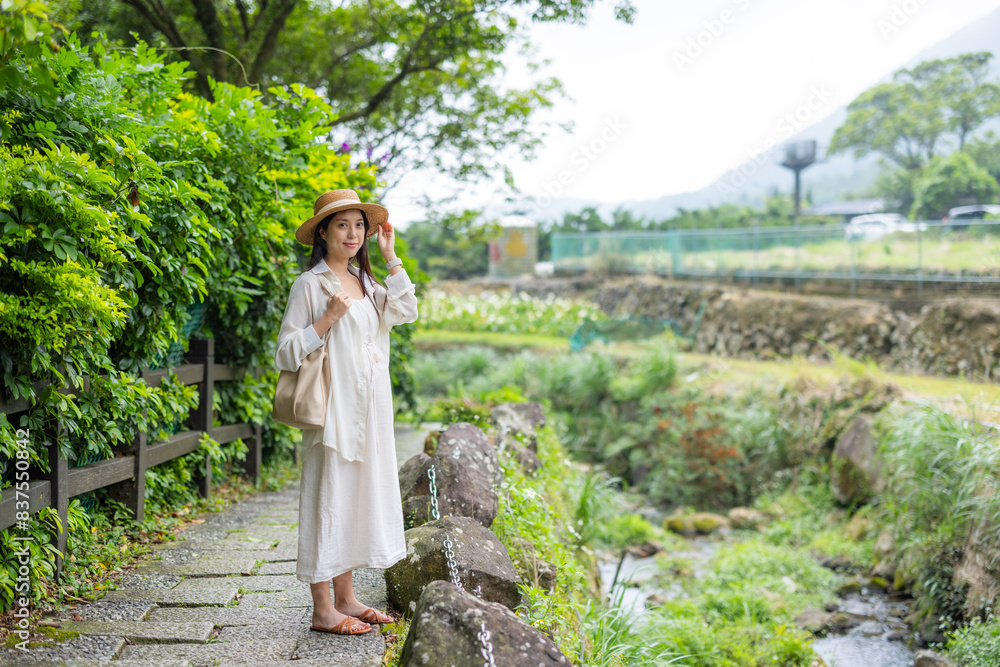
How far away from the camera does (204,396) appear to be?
4750 millimetres

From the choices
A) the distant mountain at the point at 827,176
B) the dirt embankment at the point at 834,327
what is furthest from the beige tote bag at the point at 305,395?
the distant mountain at the point at 827,176

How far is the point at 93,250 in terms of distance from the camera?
117 inches

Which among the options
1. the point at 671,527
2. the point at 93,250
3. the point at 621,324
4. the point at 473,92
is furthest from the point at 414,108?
the point at 93,250

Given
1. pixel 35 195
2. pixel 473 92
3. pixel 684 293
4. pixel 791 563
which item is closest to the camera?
pixel 35 195

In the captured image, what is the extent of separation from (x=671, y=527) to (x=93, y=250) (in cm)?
759

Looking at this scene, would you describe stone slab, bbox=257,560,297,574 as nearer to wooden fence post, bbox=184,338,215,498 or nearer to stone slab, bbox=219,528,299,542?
stone slab, bbox=219,528,299,542

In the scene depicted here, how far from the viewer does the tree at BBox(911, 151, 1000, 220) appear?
103 feet

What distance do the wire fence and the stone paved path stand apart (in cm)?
1200

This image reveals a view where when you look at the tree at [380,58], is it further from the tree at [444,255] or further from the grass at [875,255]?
the tree at [444,255]

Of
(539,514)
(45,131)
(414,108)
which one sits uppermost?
(414,108)

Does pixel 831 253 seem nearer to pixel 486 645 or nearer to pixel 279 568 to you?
pixel 279 568

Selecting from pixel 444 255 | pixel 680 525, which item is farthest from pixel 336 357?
pixel 444 255

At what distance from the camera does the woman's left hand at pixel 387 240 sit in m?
3.15

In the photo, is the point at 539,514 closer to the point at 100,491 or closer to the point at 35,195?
the point at 100,491
